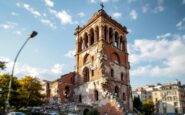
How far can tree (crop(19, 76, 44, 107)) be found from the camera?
39300 mm

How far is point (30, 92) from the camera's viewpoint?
132 feet

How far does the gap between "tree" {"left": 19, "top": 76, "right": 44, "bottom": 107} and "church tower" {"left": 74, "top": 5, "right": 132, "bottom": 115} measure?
371 inches

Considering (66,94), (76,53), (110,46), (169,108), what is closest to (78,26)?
(76,53)

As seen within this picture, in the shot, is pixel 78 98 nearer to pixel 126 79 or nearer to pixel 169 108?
pixel 126 79

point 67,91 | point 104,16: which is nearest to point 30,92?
point 67,91

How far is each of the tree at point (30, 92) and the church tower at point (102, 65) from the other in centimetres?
943

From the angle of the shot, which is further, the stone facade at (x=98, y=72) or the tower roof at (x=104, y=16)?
the tower roof at (x=104, y=16)

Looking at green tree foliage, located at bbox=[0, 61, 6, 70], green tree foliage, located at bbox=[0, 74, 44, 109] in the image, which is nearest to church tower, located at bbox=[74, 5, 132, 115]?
green tree foliage, located at bbox=[0, 74, 44, 109]

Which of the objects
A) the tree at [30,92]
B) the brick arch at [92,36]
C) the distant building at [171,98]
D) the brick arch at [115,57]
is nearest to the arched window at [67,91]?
the tree at [30,92]

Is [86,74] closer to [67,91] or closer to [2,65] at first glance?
[67,91]

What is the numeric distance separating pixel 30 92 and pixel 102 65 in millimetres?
14407

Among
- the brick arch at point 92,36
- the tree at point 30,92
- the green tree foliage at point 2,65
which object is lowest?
the tree at point 30,92

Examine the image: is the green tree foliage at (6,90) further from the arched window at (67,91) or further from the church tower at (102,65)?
the church tower at (102,65)

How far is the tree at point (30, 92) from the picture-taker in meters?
39.3
